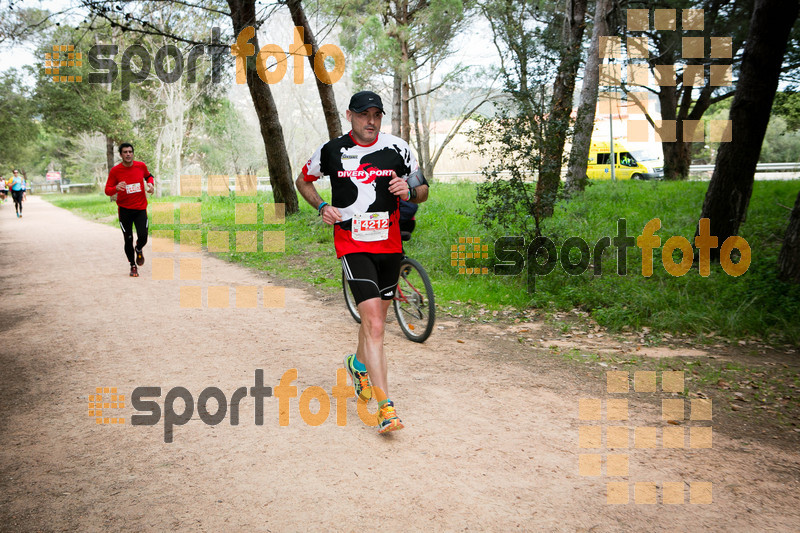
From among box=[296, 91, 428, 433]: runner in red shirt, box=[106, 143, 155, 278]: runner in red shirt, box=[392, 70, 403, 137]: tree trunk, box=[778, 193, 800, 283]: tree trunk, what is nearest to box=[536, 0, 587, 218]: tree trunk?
box=[778, 193, 800, 283]: tree trunk

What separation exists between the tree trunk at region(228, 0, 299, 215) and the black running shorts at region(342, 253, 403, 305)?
11104mm

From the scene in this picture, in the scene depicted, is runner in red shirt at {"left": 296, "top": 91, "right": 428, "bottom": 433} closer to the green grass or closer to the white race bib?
the white race bib

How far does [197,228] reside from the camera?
56.0ft

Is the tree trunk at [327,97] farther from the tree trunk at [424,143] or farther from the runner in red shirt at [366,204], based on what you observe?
the tree trunk at [424,143]

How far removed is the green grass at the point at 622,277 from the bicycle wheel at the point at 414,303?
4.38 ft

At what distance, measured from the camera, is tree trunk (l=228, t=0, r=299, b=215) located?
14360 mm

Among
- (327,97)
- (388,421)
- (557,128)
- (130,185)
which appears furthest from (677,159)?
(388,421)

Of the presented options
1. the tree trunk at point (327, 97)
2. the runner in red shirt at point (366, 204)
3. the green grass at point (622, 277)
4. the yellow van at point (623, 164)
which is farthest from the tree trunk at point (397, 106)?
the runner in red shirt at point (366, 204)

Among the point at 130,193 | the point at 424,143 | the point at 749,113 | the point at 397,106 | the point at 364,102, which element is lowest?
the point at 130,193

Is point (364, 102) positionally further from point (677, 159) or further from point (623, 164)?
point (623, 164)

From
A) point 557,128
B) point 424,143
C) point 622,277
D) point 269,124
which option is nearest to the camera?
point 557,128

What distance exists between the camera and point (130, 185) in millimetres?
10062

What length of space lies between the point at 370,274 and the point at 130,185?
773 centimetres

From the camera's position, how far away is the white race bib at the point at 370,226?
4.10 metres
